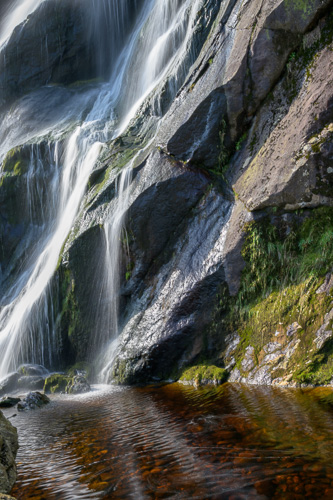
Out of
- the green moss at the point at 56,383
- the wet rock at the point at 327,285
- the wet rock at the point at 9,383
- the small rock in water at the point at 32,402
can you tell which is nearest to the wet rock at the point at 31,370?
the wet rock at the point at 9,383

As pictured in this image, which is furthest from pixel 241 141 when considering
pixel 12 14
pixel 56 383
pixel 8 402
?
pixel 12 14

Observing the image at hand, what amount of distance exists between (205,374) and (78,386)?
3.95 metres

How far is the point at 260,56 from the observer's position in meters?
8.98

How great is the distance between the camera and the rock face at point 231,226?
7.39 metres

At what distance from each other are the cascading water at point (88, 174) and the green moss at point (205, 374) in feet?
10.7

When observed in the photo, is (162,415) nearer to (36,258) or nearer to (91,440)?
(91,440)

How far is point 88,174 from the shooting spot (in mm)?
15117

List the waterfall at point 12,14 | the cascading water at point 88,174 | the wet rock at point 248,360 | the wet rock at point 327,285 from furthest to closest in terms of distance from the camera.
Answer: the waterfall at point 12,14 → the cascading water at point 88,174 → the wet rock at point 248,360 → the wet rock at point 327,285

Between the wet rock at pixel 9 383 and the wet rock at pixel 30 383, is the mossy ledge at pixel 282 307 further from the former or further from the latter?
the wet rock at pixel 9 383

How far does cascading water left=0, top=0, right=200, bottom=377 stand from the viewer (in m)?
12.7

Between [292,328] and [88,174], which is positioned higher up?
[88,174]

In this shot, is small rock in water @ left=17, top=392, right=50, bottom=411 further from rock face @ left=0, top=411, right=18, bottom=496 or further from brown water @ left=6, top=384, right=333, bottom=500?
rock face @ left=0, top=411, right=18, bottom=496

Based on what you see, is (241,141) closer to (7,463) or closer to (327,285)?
(327,285)

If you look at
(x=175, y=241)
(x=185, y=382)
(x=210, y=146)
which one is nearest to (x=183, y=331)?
(x=185, y=382)
